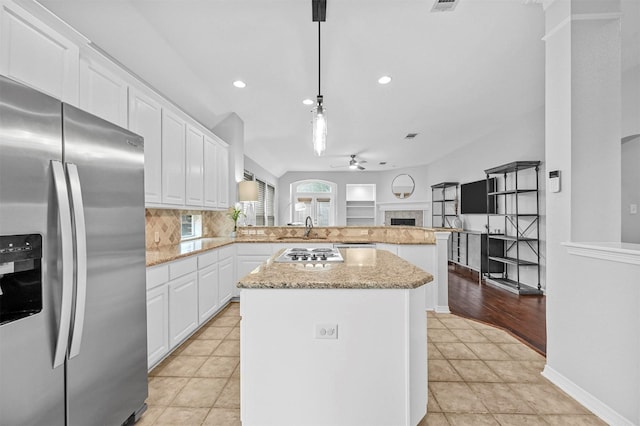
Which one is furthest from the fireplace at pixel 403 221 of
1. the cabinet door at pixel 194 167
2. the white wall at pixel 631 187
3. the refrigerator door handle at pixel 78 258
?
the refrigerator door handle at pixel 78 258

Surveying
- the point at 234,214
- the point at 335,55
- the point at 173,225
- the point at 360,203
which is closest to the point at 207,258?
the point at 173,225

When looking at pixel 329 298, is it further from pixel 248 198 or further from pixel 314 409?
pixel 248 198

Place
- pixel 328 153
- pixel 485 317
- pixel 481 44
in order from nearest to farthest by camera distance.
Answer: pixel 481 44
pixel 485 317
pixel 328 153

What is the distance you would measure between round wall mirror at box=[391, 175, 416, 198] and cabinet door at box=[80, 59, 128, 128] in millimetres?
8195

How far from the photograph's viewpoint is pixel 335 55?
286cm

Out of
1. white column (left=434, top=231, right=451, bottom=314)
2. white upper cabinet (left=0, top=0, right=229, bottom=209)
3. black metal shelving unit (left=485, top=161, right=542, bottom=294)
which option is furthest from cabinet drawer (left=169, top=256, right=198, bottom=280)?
black metal shelving unit (left=485, top=161, right=542, bottom=294)

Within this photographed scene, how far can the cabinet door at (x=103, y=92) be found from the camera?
185 cm

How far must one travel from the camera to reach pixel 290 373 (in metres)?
1.46

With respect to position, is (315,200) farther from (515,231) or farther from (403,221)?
(515,231)

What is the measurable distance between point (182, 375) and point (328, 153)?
5935 millimetres

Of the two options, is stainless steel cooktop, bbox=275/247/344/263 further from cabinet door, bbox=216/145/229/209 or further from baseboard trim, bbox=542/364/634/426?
cabinet door, bbox=216/145/229/209

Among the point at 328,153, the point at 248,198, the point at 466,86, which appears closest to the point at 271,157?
the point at 328,153

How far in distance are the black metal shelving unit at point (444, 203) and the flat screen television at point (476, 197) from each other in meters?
0.47

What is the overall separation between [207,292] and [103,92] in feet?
6.62
